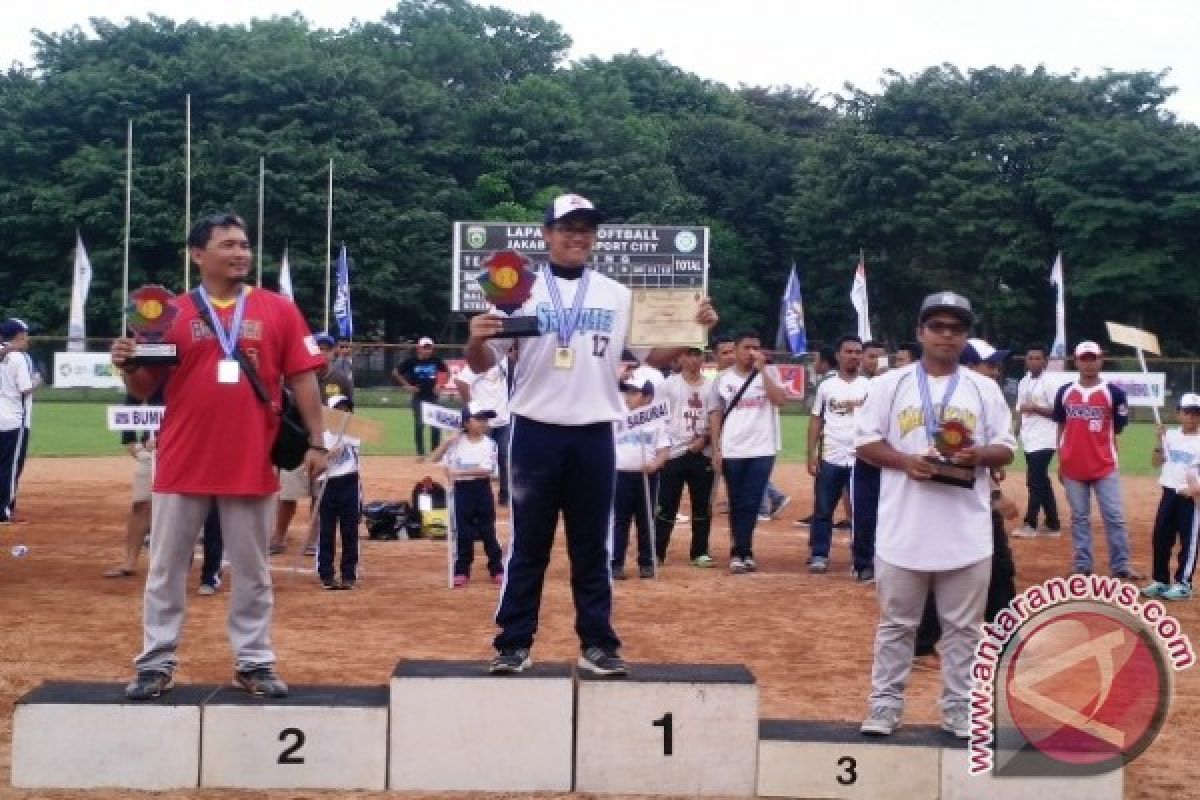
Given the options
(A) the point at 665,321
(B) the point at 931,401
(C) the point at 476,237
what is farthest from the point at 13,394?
(C) the point at 476,237

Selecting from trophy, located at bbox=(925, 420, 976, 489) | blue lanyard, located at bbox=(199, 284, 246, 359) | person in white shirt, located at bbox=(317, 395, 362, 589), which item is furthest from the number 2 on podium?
person in white shirt, located at bbox=(317, 395, 362, 589)

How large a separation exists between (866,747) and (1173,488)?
6700 mm

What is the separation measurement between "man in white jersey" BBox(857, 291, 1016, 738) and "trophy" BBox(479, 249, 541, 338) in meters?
1.57

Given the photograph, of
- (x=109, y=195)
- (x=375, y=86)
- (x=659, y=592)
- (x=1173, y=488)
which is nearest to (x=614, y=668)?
(x=659, y=592)

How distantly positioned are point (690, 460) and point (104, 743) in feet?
25.7

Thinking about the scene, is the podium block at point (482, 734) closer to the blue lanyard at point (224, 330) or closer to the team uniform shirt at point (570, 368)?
the team uniform shirt at point (570, 368)

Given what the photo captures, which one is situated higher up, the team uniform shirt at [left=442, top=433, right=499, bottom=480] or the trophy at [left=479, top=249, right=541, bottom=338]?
the trophy at [left=479, top=249, right=541, bottom=338]

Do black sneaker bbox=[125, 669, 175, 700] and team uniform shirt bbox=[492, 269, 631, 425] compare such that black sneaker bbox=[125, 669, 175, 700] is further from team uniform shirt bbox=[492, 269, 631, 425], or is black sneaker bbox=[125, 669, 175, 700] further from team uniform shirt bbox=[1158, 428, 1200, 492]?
team uniform shirt bbox=[1158, 428, 1200, 492]

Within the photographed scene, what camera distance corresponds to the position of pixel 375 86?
59562mm

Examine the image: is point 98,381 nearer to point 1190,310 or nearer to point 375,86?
point 375,86

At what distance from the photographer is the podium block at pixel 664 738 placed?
641cm

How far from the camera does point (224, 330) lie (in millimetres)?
6637

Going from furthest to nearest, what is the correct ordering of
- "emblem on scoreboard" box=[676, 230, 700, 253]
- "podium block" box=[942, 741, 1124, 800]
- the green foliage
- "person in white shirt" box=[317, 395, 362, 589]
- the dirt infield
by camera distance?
the green foliage → "emblem on scoreboard" box=[676, 230, 700, 253] → "person in white shirt" box=[317, 395, 362, 589] → the dirt infield → "podium block" box=[942, 741, 1124, 800]

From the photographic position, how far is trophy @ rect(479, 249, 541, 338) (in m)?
6.53
